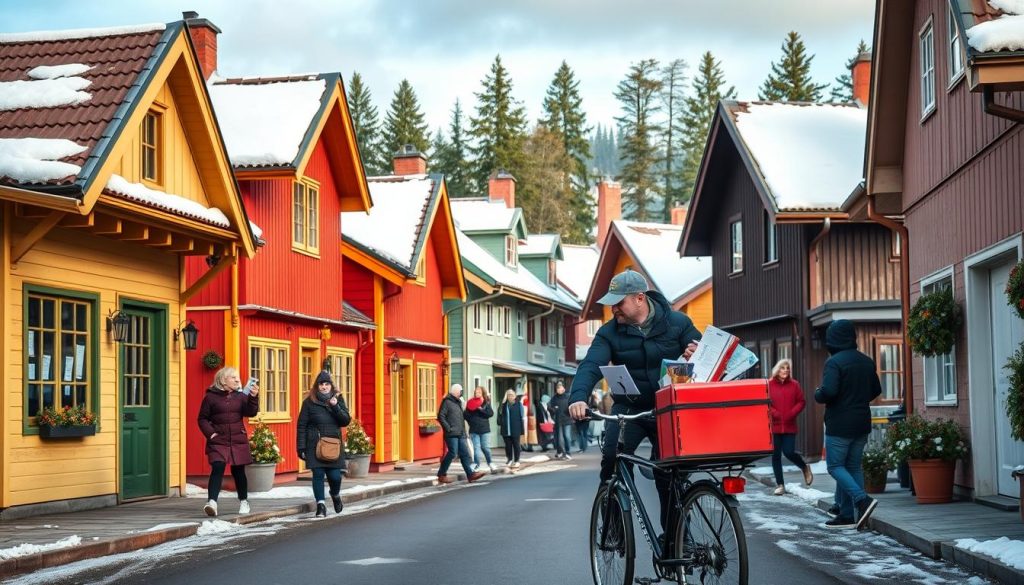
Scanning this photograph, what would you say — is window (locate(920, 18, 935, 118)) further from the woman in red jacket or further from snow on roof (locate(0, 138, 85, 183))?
snow on roof (locate(0, 138, 85, 183))

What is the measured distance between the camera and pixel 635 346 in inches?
323

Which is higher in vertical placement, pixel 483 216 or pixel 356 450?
pixel 483 216

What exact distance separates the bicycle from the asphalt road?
5.53 ft

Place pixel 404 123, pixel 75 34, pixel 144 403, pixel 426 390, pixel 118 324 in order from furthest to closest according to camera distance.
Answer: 1. pixel 404 123
2. pixel 426 390
3. pixel 144 403
4. pixel 75 34
5. pixel 118 324

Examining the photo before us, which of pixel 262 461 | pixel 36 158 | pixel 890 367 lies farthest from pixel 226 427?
pixel 890 367

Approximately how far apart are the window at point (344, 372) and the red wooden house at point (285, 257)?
0.08 ft

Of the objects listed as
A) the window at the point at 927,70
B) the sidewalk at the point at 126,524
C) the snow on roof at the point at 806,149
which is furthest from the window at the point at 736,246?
the window at the point at 927,70

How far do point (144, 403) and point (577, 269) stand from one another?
49.2 meters

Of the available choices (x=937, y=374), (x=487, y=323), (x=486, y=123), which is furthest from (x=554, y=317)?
Answer: (x=937, y=374)

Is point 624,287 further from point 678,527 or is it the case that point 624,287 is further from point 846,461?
point 846,461

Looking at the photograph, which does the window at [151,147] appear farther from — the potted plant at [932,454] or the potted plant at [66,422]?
the potted plant at [932,454]

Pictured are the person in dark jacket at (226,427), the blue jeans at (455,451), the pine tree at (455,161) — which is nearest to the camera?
the person in dark jacket at (226,427)

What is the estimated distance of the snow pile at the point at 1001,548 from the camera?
926 centimetres

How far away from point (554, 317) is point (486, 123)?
25178 millimetres
